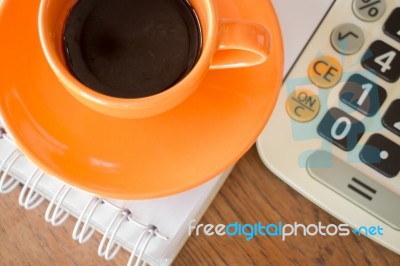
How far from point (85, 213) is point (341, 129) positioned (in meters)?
0.22

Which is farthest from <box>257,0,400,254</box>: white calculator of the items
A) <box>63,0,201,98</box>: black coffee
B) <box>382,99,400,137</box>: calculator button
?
<box>63,0,201,98</box>: black coffee

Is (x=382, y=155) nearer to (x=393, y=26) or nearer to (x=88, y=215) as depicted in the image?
(x=393, y=26)

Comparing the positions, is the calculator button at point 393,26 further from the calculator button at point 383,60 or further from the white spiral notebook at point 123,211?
the white spiral notebook at point 123,211

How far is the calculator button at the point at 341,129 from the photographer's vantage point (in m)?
0.43

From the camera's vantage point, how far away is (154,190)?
367 mm

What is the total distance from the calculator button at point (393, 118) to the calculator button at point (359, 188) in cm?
4

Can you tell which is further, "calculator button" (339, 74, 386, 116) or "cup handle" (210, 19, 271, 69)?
"calculator button" (339, 74, 386, 116)

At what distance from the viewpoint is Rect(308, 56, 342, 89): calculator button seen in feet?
1.46

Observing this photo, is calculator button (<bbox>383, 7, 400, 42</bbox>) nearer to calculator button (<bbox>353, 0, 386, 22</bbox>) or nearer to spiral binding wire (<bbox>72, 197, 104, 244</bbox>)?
calculator button (<bbox>353, 0, 386, 22</bbox>)

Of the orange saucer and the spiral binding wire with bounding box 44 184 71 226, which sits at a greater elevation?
the orange saucer

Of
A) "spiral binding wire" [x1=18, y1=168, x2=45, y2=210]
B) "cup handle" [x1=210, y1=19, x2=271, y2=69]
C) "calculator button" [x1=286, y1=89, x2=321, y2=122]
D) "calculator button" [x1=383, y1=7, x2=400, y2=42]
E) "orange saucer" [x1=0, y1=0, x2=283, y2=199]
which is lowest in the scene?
"spiral binding wire" [x1=18, y1=168, x2=45, y2=210]

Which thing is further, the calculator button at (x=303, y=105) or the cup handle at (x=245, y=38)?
the calculator button at (x=303, y=105)

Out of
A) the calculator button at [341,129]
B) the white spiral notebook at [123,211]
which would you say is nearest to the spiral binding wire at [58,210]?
the white spiral notebook at [123,211]

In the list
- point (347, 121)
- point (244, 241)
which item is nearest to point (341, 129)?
point (347, 121)
